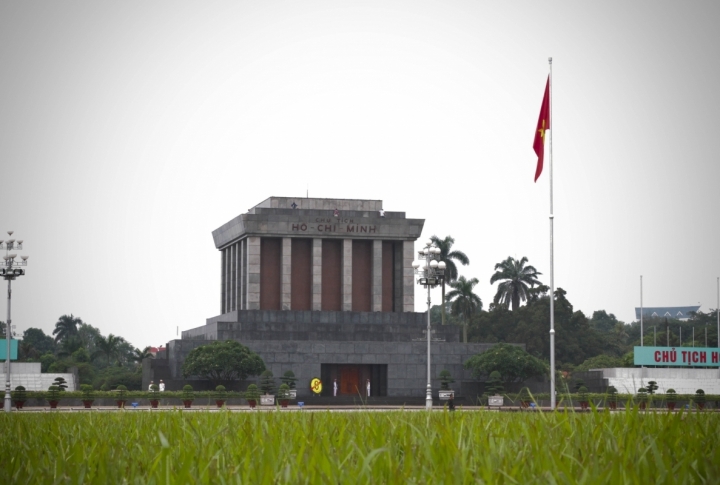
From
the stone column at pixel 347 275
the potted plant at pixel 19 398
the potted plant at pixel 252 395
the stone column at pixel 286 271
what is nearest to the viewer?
the potted plant at pixel 19 398

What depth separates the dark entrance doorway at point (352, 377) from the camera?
62406 millimetres

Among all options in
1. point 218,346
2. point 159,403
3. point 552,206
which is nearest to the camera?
point 552,206

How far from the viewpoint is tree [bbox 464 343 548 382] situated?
5844 centimetres

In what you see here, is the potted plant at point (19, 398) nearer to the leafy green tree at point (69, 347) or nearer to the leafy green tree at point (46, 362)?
the leafy green tree at point (46, 362)

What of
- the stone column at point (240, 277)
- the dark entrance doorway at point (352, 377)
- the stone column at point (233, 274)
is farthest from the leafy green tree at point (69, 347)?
the dark entrance doorway at point (352, 377)

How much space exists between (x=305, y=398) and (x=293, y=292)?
504 inches

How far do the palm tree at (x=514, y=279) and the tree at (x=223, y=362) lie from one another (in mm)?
45652

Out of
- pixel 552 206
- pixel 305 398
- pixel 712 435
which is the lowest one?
pixel 305 398

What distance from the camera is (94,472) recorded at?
4.85m

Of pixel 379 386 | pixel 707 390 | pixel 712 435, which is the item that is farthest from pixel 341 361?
pixel 712 435

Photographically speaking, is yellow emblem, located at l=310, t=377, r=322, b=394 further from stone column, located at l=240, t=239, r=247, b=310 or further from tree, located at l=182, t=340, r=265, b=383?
stone column, located at l=240, t=239, r=247, b=310

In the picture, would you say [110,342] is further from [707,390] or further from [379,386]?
[707,390]

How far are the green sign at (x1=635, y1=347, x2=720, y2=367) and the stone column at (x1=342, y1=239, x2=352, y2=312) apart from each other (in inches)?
783

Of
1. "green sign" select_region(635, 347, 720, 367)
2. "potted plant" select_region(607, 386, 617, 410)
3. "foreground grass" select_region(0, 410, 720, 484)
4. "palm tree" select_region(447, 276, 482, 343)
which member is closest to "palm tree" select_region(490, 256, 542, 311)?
"palm tree" select_region(447, 276, 482, 343)
